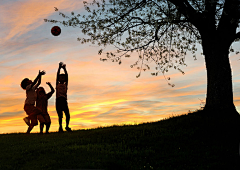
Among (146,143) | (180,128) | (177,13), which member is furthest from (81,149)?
(177,13)

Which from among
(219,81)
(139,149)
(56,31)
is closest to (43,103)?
(56,31)

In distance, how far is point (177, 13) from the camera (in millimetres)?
16969

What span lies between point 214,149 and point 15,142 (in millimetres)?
10135

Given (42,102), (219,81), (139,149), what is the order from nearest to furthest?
(139,149) < (219,81) < (42,102)

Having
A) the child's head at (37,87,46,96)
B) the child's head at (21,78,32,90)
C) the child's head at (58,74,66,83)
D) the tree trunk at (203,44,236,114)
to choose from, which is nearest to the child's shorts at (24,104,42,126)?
the child's head at (37,87,46,96)

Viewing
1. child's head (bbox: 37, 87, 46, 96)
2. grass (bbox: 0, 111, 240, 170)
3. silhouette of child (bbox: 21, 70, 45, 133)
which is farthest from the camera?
child's head (bbox: 37, 87, 46, 96)

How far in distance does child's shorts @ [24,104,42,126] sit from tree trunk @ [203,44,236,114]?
1037cm

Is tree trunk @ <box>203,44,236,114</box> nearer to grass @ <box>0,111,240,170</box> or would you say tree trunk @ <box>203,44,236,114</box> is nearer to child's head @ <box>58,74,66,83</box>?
grass @ <box>0,111,240,170</box>

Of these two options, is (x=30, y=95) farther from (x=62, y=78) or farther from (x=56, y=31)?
(x=56, y=31)

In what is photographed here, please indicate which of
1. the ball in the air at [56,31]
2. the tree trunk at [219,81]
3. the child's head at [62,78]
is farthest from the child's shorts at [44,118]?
the tree trunk at [219,81]

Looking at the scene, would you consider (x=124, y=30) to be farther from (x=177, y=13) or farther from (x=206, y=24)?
(x=206, y=24)

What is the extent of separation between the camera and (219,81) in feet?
53.5

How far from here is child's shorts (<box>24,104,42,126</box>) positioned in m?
16.3

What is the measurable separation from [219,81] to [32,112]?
11401mm
